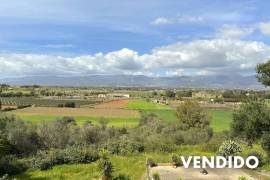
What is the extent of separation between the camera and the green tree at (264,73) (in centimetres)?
2720

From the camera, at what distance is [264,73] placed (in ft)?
90.8

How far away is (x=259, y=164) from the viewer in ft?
96.6

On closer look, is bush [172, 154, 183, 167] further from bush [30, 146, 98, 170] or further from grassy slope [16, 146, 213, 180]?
bush [30, 146, 98, 170]

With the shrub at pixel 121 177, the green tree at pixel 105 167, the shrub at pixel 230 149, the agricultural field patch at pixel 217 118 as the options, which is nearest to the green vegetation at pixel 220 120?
the agricultural field patch at pixel 217 118

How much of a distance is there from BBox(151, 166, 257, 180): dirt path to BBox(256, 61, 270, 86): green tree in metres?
6.04

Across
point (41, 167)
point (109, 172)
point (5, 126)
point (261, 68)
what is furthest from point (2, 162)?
point (261, 68)

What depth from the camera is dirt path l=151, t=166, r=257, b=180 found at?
24250 millimetres

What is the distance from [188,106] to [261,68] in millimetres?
33725

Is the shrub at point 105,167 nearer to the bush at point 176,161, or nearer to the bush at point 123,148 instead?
the bush at point 176,161

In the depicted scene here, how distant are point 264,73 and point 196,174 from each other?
27.3 feet

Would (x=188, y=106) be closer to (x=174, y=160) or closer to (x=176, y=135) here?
(x=176, y=135)

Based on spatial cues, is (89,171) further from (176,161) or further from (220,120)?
(220,120)

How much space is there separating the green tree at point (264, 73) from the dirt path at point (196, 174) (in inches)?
238

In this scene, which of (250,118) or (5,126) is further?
(5,126)
